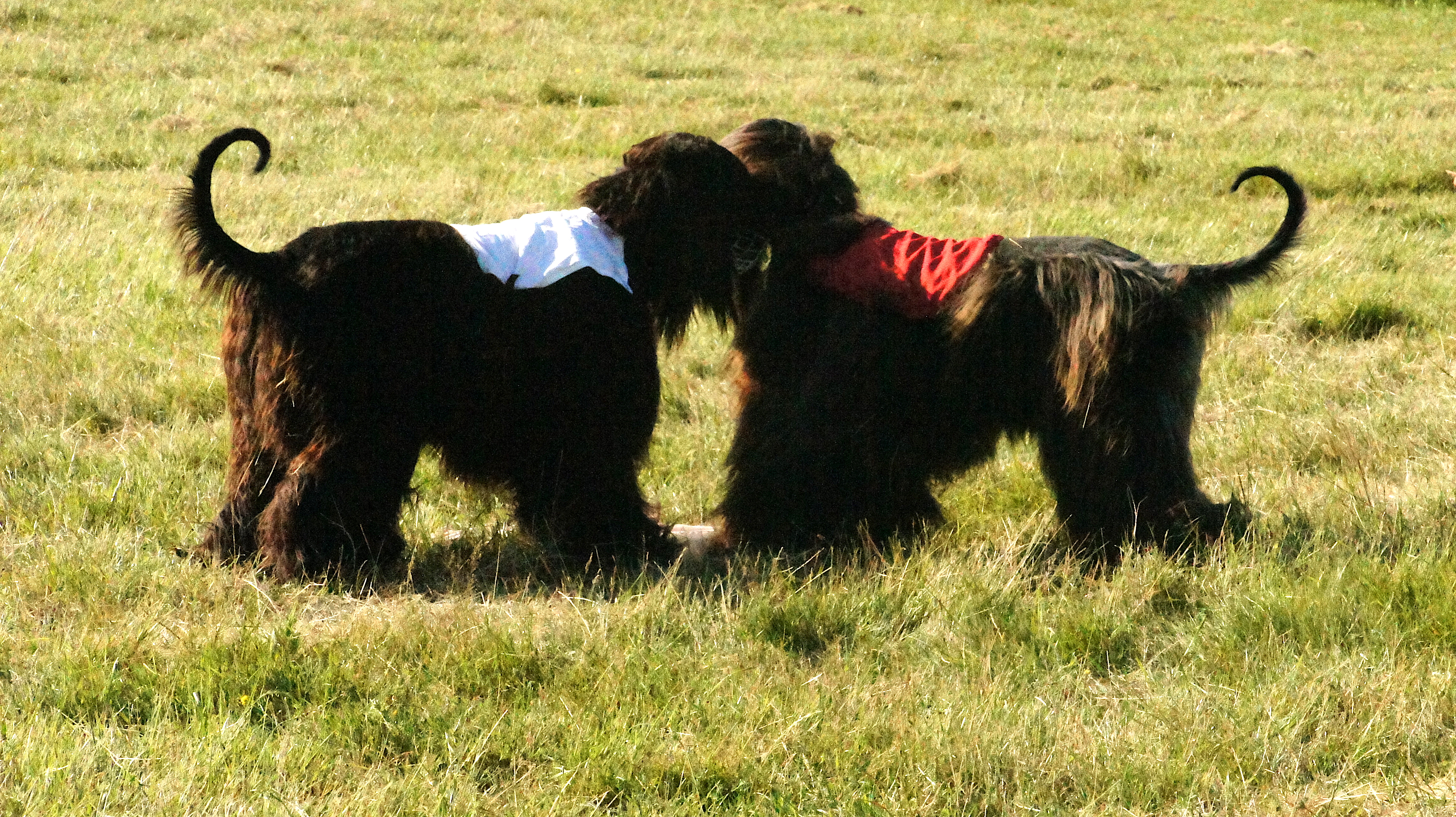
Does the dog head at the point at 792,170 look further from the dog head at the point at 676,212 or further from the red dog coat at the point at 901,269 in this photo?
the red dog coat at the point at 901,269

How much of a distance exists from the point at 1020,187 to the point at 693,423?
464 cm

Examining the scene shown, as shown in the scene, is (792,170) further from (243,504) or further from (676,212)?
(243,504)

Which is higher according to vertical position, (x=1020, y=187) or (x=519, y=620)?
(x=1020, y=187)

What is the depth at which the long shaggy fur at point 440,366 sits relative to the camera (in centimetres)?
382

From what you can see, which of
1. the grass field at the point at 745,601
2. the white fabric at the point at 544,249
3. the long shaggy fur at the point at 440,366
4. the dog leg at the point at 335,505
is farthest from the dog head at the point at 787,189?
the dog leg at the point at 335,505

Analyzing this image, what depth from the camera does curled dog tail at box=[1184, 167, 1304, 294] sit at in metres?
3.96

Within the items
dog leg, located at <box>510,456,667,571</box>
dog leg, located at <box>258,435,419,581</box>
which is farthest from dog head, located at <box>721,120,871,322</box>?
dog leg, located at <box>258,435,419,581</box>

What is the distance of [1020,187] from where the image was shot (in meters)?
9.59

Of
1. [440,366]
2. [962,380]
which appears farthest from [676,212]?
[962,380]

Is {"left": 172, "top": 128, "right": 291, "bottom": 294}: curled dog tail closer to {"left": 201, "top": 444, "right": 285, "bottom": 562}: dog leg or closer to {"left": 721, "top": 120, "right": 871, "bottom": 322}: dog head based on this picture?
{"left": 201, "top": 444, "right": 285, "bottom": 562}: dog leg

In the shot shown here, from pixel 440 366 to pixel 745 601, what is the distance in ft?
3.50

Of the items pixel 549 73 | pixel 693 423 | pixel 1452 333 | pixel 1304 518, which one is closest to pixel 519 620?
pixel 693 423

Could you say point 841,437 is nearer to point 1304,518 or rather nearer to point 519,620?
point 519,620

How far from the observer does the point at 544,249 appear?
409cm
